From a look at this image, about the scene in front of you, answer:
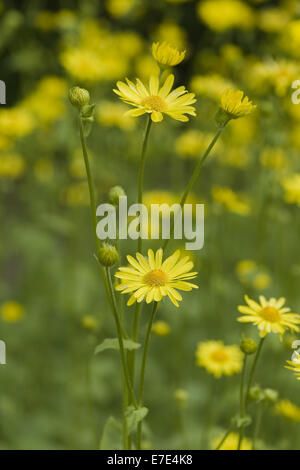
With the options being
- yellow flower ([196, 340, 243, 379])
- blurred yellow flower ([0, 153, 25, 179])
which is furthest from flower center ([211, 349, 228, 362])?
blurred yellow flower ([0, 153, 25, 179])

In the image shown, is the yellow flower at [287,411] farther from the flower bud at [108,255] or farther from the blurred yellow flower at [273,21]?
the blurred yellow flower at [273,21]

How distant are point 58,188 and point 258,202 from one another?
85cm

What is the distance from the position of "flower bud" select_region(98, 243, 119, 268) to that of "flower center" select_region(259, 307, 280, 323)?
297mm

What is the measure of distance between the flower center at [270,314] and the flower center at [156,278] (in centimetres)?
22

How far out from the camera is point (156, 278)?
866 millimetres

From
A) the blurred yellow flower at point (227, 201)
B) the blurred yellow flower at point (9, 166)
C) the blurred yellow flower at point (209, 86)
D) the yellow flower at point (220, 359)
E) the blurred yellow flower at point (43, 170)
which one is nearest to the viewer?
the yellow flower at point (220, 359)

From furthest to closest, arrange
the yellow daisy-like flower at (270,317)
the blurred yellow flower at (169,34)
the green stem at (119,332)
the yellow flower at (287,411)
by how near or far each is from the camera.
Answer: the blurred yellow flower at (169,34) < the yellow flower at (287,411) < the yellow daisy-like flower at (270,317) < the green stem at (119,332)

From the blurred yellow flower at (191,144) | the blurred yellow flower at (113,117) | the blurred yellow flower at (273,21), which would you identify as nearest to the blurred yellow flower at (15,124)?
the blurred yellow flower at (113,117)

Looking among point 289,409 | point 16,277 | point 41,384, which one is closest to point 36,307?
point 41,384

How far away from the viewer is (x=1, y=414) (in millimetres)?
1943

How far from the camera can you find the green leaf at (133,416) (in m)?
0.84

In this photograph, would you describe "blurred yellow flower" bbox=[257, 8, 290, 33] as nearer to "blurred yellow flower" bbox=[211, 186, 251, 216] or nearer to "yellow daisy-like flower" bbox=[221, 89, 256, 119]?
"blurred yellow flower" bbox=[211, 186, 251, 216]

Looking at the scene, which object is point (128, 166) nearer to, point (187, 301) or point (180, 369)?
point (187, 301)
